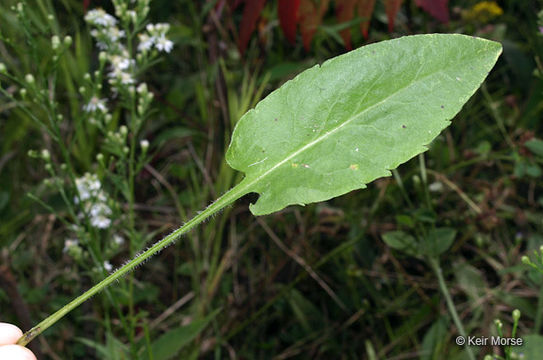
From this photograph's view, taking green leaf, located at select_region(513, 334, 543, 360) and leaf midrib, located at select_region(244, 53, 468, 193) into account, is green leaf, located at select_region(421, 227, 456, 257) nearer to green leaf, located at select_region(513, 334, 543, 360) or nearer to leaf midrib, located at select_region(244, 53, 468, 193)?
green leaf, located at select_region(513, 334, 543, 360)

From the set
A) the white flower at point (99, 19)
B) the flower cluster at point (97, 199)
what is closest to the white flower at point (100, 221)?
the flower cluster at point (97, 199)

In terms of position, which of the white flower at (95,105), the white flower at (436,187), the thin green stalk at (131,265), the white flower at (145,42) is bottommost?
the white flower at (436,187)

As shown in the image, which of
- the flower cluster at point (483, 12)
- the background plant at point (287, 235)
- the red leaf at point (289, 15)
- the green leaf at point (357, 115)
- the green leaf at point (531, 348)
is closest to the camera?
the green leaf at point (357, 115)

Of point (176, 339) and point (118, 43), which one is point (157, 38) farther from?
point (176, 339)

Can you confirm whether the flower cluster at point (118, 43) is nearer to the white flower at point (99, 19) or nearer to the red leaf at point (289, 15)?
the white flower at point (99, 19)

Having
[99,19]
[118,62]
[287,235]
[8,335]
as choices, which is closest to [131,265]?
[8,335]

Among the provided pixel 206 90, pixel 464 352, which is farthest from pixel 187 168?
pixel 464 352
